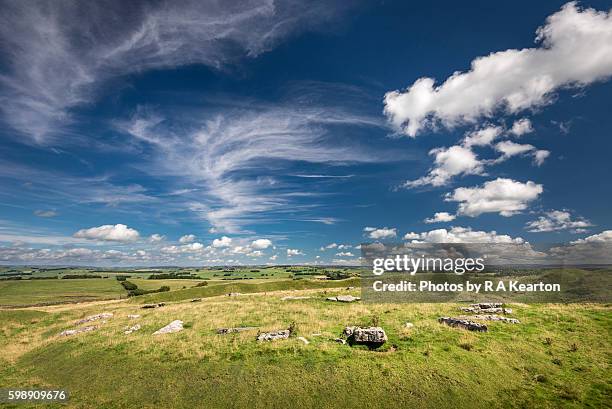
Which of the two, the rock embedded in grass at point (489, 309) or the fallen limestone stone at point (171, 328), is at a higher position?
the rock embedded in grass at point (489, 309)

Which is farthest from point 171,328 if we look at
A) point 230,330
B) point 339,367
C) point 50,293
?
point 50,293

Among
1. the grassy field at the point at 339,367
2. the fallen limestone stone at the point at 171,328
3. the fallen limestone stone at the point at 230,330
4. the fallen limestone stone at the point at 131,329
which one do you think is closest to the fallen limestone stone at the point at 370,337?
the grassy field at the point at 339,367

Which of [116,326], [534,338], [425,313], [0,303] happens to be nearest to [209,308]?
[116,326]

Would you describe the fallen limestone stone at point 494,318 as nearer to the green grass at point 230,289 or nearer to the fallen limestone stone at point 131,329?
the fallen limestone stone at point 131,329

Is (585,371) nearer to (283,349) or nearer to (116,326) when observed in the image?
(283,349)

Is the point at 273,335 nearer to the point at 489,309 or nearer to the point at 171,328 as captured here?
the point at 171,328
